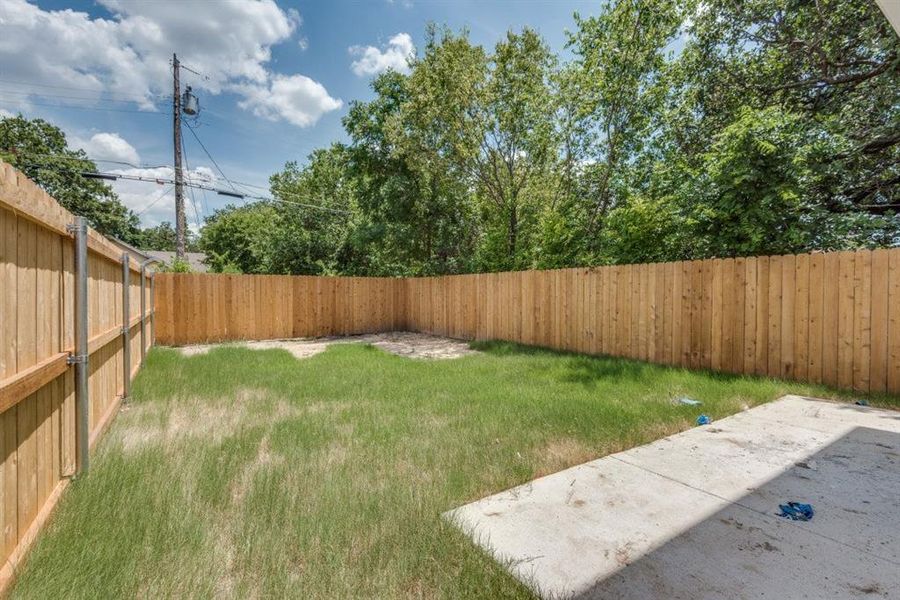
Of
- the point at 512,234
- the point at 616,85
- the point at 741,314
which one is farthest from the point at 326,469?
the point at 512,234

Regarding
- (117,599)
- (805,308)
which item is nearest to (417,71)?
(805,308)

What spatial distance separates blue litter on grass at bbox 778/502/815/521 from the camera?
1855 millimetres

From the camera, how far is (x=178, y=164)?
436 inches

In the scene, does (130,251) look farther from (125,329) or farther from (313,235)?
(313,235)

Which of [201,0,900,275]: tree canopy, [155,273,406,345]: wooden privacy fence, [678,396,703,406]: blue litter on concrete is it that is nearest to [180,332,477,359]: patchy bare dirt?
[155,273,406,345]: wooden privacy fence

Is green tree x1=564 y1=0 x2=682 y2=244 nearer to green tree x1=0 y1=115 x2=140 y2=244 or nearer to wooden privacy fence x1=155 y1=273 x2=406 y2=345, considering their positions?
wooden privacy fence x1=155 y1=273 x2=406 y2=345

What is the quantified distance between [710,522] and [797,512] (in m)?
0.45

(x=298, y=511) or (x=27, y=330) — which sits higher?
(x=27, y=330)

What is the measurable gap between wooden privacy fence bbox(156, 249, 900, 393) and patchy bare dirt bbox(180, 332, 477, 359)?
0.50 meters

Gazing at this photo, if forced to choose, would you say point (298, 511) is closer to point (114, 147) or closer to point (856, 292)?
point (856, 292)

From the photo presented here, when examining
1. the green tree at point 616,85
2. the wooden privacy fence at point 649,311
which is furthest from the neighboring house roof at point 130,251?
the green tree at point 616,85

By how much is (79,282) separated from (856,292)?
21.1 ft

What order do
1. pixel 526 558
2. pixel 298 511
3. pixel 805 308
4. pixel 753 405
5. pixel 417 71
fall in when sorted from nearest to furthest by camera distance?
pixel 526 558, pixel 298 511, pixel 753 405, pixel 805 308, pixel 417 71

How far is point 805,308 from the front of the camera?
425 cm
